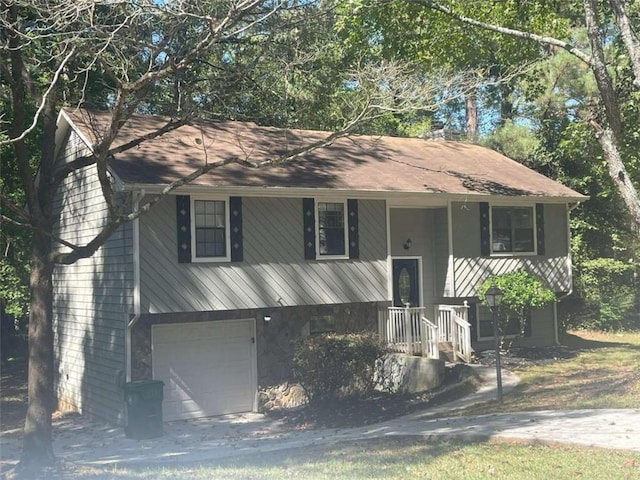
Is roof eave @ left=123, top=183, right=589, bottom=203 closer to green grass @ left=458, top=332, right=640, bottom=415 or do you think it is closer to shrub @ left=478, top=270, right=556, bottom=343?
shrub @ left=478, top=270, right=556, bottom=343

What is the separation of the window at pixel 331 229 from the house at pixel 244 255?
3cm

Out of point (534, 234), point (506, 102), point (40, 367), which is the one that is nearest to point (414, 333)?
point (534, 234)

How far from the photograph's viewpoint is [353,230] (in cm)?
1600

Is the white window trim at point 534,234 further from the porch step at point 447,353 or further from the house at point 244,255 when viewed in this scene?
the porch step at point 447,353

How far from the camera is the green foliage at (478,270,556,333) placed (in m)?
17.5

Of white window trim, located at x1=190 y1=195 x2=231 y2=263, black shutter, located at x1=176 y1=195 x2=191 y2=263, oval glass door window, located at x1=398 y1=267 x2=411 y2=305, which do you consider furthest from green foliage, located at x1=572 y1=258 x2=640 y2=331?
black shutter, located at x1=176 y1=195 x2=191 y2=263

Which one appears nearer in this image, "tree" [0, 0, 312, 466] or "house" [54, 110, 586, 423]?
"tree" [0, 0, 312, 466]

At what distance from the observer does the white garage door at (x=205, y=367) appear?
1411 centimetres

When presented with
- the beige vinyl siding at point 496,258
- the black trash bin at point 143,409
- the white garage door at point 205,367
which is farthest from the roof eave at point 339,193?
the black trash bin at point 143,409

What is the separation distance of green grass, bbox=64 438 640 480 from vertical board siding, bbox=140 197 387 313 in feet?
16.1

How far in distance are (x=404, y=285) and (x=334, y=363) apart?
5.31 m

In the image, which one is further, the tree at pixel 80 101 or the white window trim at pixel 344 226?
the white window trim at pixel 344 226

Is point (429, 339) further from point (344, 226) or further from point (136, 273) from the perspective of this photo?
point (136, 273)

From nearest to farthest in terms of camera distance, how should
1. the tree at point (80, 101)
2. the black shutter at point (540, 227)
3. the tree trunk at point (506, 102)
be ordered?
the tree at point (80, 101) → the black shutter at point (540, 227) → the tree trunk at point (506, 102)
